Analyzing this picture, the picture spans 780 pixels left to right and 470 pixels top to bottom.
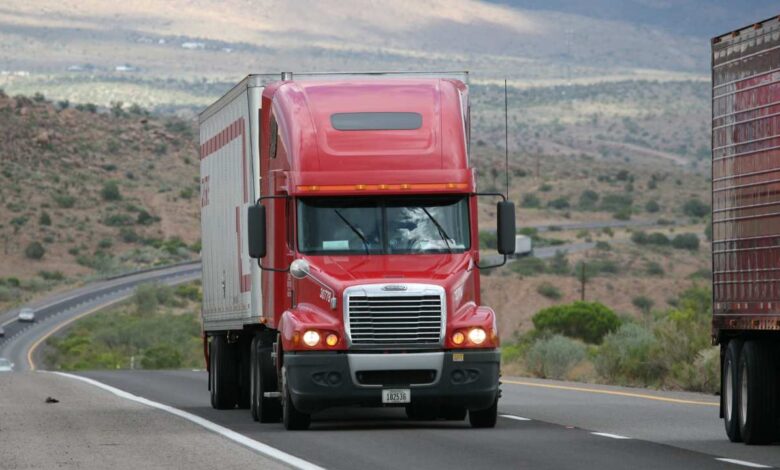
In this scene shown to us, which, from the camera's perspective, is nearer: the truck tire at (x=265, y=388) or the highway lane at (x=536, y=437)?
the highway lane at (x=536, y=437)

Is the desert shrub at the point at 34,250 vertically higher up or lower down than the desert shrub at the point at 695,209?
lower down

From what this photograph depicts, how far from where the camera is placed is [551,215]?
129500 mm

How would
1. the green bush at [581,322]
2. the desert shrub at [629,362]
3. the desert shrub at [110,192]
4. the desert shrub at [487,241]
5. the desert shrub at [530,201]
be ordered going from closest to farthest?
1. the desert shrub at [629,362]
2. the green bush at [581,322]
3. the desert shrub at [487,241]
4. the desert shrub at [110,192]
5. the desert shrub at [530,201]

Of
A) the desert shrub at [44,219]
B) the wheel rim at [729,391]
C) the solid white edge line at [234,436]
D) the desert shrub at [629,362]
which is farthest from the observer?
the desert shrub at [44,219]

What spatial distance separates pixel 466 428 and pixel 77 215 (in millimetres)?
102247

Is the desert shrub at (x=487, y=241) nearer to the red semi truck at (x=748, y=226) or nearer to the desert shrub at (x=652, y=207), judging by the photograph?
the desert shrub at (x=652, y=207)

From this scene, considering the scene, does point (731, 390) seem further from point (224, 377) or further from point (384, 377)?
point (224, 377)

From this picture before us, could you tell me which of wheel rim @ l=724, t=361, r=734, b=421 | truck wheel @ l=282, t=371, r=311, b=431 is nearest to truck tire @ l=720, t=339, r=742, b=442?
wheel rim @ l=724, t=361, r=734, b=421

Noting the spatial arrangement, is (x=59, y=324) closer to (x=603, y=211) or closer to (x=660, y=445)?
(x=603, y=211)

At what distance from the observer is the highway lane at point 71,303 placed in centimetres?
8862

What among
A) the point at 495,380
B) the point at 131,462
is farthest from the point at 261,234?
the point at 131,462

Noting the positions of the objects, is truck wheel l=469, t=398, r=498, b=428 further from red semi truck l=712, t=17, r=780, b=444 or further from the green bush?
the green bush

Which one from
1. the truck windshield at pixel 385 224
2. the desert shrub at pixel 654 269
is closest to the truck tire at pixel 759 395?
the truck windshield at pixel 385 224

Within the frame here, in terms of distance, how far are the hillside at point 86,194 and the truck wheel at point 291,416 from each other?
89.3 metres
